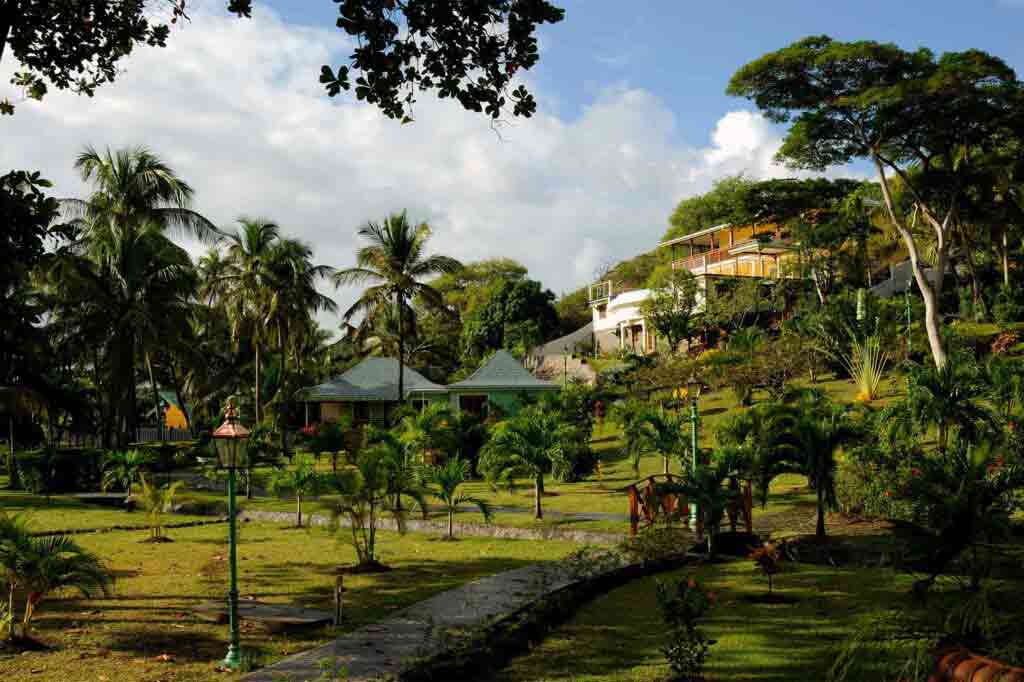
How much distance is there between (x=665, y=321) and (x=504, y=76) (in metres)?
34.7

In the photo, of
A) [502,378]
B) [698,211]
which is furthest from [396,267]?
[698,211]

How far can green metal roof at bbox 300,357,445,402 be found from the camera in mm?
38406

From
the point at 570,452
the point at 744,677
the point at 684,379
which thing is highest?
the point at 684,379

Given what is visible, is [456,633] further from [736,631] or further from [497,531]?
[497,531]

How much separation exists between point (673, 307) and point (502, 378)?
9133 mm

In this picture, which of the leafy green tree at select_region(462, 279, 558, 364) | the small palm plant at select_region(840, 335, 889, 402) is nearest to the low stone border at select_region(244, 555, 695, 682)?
the small palm plant at select_region(840, 335, 889, 402)

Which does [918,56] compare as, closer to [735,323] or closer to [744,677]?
[735,323]

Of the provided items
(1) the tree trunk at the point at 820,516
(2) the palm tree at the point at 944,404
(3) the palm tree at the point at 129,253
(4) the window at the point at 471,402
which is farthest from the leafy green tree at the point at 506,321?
(1) the tree trunk at the point at 820,516

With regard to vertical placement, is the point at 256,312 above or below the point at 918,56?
below

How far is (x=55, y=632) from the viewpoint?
29.1 ft

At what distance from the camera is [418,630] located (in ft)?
27.2

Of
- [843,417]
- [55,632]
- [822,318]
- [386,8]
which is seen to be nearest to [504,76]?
[386,8]

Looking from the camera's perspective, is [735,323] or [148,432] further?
[148,432]

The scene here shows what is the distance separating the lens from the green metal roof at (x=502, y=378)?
36438 mm
